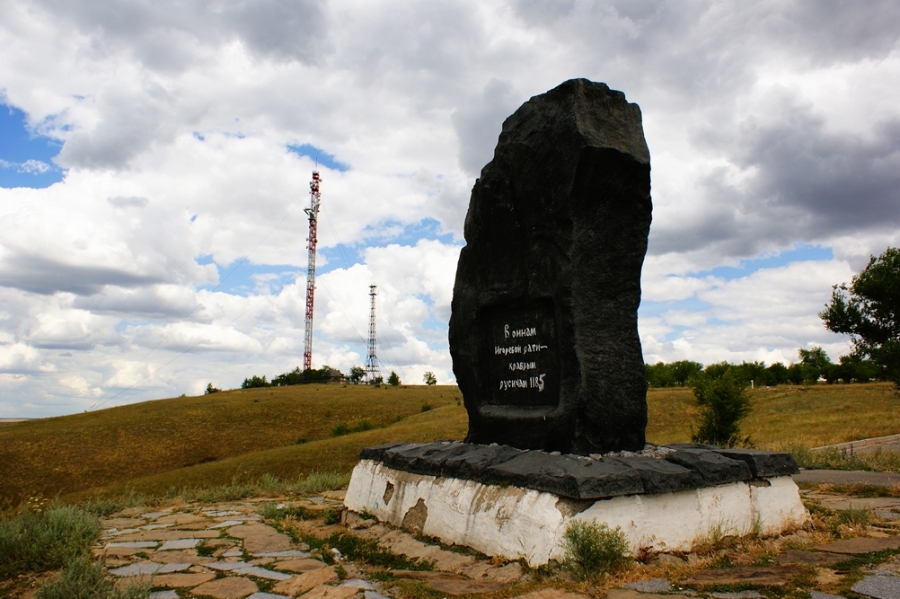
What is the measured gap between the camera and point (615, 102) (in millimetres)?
6570

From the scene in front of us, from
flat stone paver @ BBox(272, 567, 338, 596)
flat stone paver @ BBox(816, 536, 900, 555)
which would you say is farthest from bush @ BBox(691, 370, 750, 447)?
flat stone paver @ BBox(272, 567, 338, 596)

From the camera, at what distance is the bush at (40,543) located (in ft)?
16.6

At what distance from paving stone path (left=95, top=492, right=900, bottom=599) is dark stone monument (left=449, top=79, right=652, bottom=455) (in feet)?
5.16

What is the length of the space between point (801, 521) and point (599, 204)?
340cm

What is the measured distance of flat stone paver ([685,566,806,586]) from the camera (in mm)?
3923

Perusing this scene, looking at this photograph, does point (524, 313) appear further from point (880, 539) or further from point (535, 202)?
point (880, 539)

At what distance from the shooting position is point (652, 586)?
154 inches

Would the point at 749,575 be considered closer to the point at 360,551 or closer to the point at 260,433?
the point at 360,551

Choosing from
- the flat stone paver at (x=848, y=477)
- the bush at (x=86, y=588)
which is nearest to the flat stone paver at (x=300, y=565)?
the bush at (x=86, y=588)

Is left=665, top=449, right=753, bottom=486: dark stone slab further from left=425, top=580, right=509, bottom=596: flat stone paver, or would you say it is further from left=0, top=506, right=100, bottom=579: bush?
left=0, top=506, right=100, bottom=579: bush

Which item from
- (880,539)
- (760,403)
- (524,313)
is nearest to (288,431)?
(760,403)

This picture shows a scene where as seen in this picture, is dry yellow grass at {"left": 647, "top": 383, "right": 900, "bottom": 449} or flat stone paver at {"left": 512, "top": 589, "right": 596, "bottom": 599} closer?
flat stone paver at {"left": 512, "top": 589, "right": 596, "bottom": 599}

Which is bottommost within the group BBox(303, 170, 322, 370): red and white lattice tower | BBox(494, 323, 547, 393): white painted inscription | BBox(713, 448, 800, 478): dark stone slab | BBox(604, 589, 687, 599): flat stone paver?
BBox(604, 589, 687, 599): flat stone paver

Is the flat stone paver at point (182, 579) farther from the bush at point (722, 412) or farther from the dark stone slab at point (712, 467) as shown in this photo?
the bush at point (722, 412)
